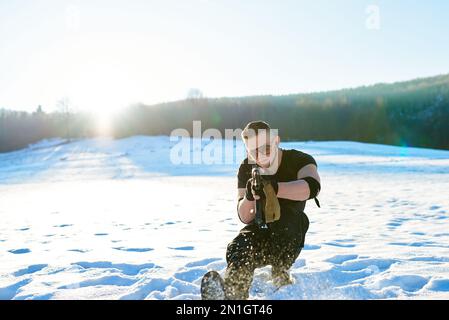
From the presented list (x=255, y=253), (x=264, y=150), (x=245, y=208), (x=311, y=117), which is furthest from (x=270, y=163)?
(x=311, y=117)

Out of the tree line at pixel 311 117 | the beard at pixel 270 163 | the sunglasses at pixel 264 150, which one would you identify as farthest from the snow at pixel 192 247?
the tree line at pixel 311 117

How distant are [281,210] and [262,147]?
0.61m

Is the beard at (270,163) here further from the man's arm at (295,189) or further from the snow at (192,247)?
the snow at (192,247)

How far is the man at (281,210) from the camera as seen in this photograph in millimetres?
3088

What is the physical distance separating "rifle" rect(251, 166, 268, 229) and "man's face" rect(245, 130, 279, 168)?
9cm

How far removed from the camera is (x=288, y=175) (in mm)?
3365

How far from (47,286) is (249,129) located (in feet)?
8.28

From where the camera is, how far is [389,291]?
3475mm

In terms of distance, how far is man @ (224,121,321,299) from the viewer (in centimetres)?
309

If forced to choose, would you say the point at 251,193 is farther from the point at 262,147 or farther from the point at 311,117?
the point at 311,117

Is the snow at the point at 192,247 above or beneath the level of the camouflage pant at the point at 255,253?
beneath

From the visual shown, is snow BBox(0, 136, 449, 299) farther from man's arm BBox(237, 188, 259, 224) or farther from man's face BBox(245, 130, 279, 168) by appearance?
man's face BBox(245, 130, 279, 168)

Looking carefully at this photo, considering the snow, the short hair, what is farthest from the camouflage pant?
A: the short hair

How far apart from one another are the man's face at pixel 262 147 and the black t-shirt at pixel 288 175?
146 mm
